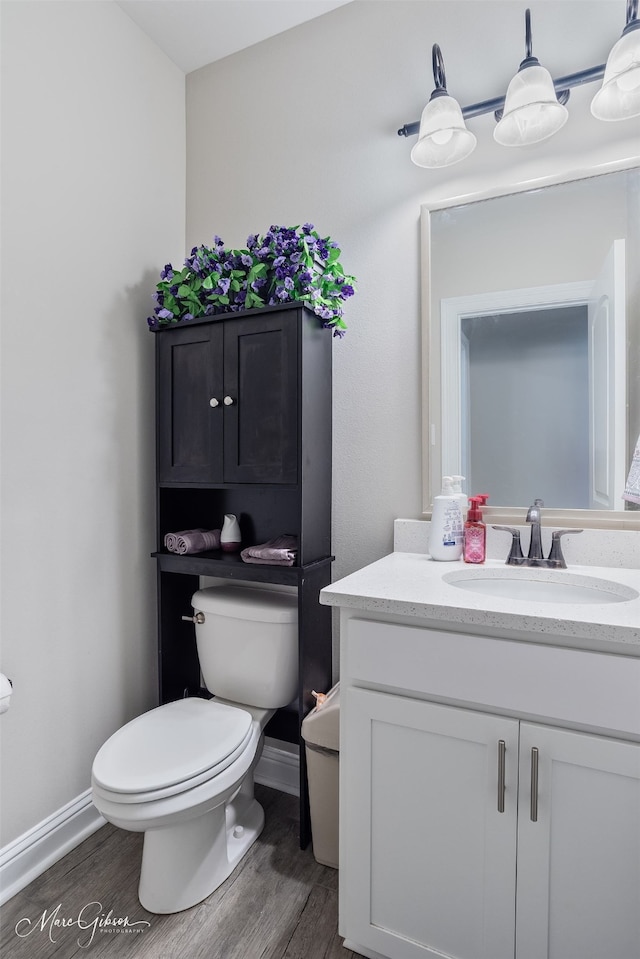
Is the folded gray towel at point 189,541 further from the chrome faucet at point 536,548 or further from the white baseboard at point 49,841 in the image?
the chrome faucet at point 536,548

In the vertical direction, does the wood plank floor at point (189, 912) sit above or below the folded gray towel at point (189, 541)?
below

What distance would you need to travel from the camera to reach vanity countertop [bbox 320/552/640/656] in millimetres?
913

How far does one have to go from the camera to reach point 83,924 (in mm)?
1301

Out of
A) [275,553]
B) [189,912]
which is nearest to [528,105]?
[275,553]

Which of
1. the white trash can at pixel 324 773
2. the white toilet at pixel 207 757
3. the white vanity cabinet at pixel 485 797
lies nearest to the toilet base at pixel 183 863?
the white toilet at pixel 207 757

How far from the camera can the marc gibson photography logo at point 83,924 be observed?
1.28 meters

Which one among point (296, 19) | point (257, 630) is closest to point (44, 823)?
point (257, 630)

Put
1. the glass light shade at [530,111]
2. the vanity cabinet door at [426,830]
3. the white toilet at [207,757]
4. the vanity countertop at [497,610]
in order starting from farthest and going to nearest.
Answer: the glass light shade at [530,111], the white toilet at [207,757], the vanity cabinet door at [426,830], the vanity countertop at [497,610]

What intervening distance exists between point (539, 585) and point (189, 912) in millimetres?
Answer: 1224

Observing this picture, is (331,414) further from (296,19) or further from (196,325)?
(296,19)

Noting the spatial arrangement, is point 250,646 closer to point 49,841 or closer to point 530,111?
point 49,841

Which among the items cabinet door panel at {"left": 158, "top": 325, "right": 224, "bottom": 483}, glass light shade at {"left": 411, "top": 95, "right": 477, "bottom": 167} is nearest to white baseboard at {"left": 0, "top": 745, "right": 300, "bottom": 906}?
cabinet door panel at {"left": 158, "top": 325, "right": 224, "bottom": 483}

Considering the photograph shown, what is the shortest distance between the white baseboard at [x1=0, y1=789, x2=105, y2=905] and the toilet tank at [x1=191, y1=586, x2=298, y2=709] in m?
0.51

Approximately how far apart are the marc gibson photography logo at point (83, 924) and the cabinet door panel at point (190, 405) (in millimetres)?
1172
